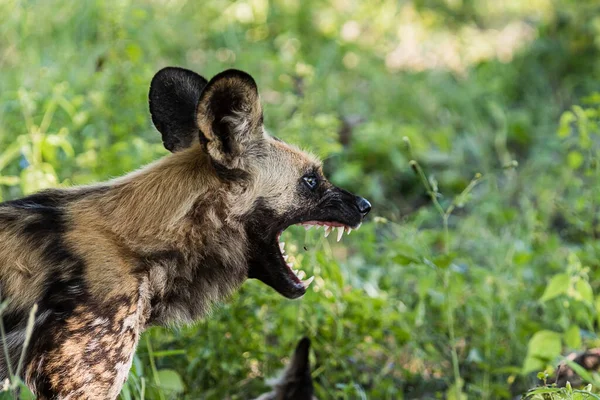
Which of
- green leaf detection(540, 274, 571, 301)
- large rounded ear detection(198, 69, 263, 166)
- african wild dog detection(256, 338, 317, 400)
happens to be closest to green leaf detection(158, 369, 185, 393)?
african wild dog detection(256, 338, 317, 400)

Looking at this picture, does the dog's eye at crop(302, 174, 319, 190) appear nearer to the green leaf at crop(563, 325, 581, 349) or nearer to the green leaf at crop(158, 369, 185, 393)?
the green leaf at crop(158, 369, 185, 393)

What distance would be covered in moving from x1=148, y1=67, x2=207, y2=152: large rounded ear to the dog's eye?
44 cm

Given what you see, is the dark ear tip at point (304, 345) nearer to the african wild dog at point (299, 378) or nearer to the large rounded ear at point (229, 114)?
the african wild dog at point (299, 378)

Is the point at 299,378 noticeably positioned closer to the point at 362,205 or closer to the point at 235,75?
the point at 362,205

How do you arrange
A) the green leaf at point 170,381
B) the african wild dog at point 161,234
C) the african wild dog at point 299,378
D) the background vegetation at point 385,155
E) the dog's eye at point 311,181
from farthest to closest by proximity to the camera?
the background vegetation at point 385,155 → the african wild dog at point 299,378 → the green leaf at point 170,381 → the dog's eye at point 311,181 → the african wild dog at point 161,234

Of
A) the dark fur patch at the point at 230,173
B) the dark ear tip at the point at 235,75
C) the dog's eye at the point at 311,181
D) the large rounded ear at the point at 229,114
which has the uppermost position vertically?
the dark ear tip at the point at 235,75

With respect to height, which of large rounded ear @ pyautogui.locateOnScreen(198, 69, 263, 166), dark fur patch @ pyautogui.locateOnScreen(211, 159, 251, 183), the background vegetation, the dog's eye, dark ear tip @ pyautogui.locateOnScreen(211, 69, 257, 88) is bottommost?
the background vegetation

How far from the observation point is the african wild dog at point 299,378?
3.61 metres

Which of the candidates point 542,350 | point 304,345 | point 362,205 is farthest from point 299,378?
point 542,350

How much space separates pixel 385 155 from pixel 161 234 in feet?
12.7

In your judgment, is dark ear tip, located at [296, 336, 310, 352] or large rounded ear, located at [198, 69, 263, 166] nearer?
large rounded ear, located at [198, 69, 263, 166]

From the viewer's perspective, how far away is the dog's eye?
10.4 feet

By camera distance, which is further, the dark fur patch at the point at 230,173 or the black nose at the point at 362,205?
the black nose at the point at 362,205

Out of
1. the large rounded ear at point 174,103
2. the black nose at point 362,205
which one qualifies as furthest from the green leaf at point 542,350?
the large rounded ear at point 174,103
